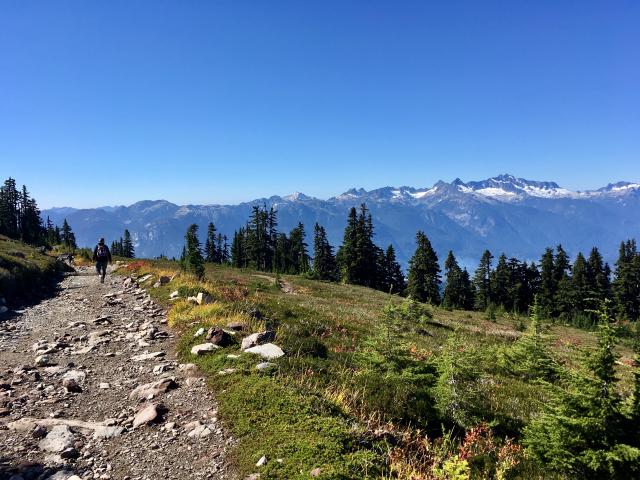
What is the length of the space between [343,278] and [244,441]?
2966 inches

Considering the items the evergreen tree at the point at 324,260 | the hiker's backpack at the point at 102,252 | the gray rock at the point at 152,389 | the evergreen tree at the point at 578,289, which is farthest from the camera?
the evergreen tree at the point at 324,260

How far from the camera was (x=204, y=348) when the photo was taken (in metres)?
9.40

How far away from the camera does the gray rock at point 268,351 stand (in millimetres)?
8866

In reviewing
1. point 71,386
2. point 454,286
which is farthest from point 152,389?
point 454,286

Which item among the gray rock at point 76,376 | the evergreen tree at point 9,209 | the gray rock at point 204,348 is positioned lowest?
the gray rock at point 76,376

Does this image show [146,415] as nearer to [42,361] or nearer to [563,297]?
[42,361]

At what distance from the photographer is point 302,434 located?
5680 millimetres

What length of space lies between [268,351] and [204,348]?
166cm

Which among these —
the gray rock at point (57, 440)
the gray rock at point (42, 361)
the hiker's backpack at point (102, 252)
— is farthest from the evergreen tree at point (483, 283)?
the gray rock at point (57, 440)

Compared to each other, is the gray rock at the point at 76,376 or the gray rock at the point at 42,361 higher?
the gray rock at the point at 42,361

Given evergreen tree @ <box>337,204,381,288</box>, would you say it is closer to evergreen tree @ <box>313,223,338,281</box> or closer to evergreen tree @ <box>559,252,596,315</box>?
evergreen tree @ <box>313,223,338,281</box>

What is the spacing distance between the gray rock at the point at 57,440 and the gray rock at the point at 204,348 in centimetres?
320

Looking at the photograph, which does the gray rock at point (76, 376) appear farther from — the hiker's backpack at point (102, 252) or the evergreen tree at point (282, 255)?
the evergreen tree at point (282, 255)

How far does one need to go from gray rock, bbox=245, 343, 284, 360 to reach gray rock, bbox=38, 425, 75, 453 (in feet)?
12.4
